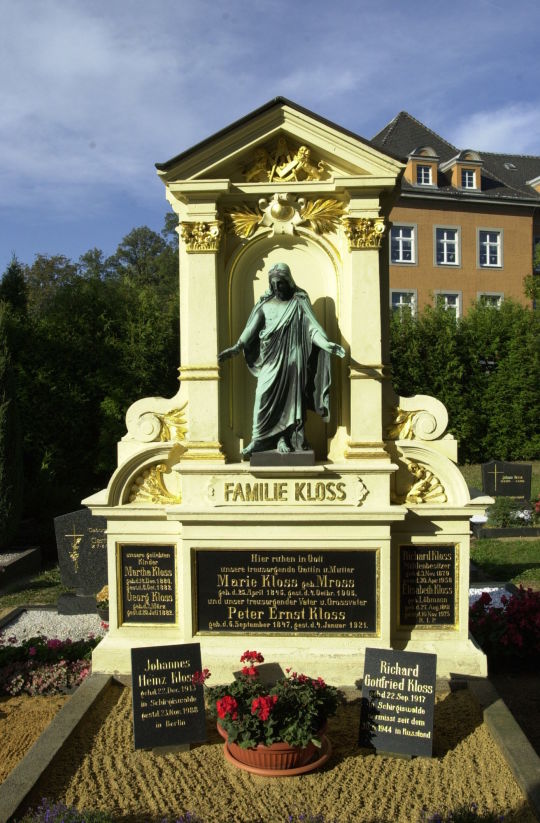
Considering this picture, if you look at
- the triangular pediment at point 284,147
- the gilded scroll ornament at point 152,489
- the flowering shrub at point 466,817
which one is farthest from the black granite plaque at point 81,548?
the flowering shrub at point 466,817

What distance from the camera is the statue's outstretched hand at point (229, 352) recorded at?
5.99 metres

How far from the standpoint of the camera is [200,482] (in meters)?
6.02

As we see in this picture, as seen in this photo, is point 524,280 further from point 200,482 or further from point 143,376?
point 200,482

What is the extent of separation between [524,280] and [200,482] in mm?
27774

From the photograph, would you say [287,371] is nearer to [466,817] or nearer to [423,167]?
[466,817]

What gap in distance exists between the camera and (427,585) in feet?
19.8

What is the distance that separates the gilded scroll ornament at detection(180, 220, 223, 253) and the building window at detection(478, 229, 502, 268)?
1084 inches

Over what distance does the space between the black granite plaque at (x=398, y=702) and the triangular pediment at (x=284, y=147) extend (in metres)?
4.12

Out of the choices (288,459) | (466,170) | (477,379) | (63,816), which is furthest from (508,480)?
(466,170)

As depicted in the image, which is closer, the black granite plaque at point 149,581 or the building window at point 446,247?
the black granite plaque at point 149,581

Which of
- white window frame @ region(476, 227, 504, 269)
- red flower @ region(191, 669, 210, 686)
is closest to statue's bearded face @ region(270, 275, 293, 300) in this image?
red flower @ region(191, 669, 210, 686)

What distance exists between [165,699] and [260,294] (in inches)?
147

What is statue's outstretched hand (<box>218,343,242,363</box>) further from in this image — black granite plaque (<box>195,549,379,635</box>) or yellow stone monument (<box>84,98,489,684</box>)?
black granite plaque (<box>195,549,379,635</box>)

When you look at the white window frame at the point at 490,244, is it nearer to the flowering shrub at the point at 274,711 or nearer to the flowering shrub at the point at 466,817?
the flowering shrub at the point at 274,711
